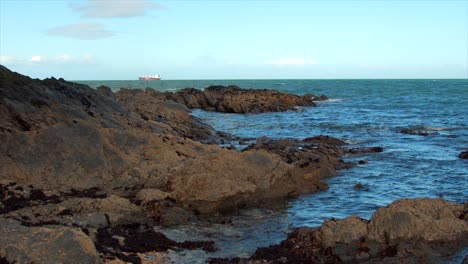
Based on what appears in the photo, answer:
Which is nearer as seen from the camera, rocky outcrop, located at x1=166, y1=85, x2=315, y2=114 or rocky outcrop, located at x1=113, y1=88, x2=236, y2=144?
rocky outcrop, located at x1=113, y1=88, x2=236, y2=144

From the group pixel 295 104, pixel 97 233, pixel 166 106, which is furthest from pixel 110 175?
pixel 295 104

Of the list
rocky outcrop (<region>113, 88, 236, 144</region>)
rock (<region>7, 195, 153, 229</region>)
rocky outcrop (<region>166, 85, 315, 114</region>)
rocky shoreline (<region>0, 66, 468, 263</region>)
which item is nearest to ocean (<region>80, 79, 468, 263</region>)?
rocky shoreline (<region>0, 66, 468, 263</region>)

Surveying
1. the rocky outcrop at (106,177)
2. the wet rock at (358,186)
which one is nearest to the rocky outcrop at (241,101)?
the rocky outcrop at (106,177)

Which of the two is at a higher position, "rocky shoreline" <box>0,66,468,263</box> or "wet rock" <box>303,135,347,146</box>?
"rocky shoreline" <box>0,66,468,263</box>

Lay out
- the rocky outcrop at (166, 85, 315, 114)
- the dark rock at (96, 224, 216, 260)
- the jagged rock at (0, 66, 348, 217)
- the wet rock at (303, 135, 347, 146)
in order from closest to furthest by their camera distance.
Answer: the dark rock at (96, 224, 216, 260)
the jagged rock at (0, 66, 348, 217)
the wet rock at (303, 135, 347, 146)
the rocky outcrop at (166, 85, 315, 114)

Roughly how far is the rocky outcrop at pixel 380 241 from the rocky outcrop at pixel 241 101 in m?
38.8

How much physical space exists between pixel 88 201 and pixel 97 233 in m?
1.67

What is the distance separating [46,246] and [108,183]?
206 inches

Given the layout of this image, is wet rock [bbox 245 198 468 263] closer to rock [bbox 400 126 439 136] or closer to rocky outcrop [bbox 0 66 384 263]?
rocky outcrop [bbox 0 66 384 263]

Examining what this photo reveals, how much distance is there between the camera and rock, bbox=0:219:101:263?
8.43 meters

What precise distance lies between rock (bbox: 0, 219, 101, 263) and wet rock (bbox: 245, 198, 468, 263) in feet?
10.2

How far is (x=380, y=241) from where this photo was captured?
9.87m

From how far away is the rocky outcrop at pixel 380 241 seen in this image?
953cm

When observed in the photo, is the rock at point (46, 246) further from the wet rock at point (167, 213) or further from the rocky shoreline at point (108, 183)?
the wet rock at point (167, 213)
